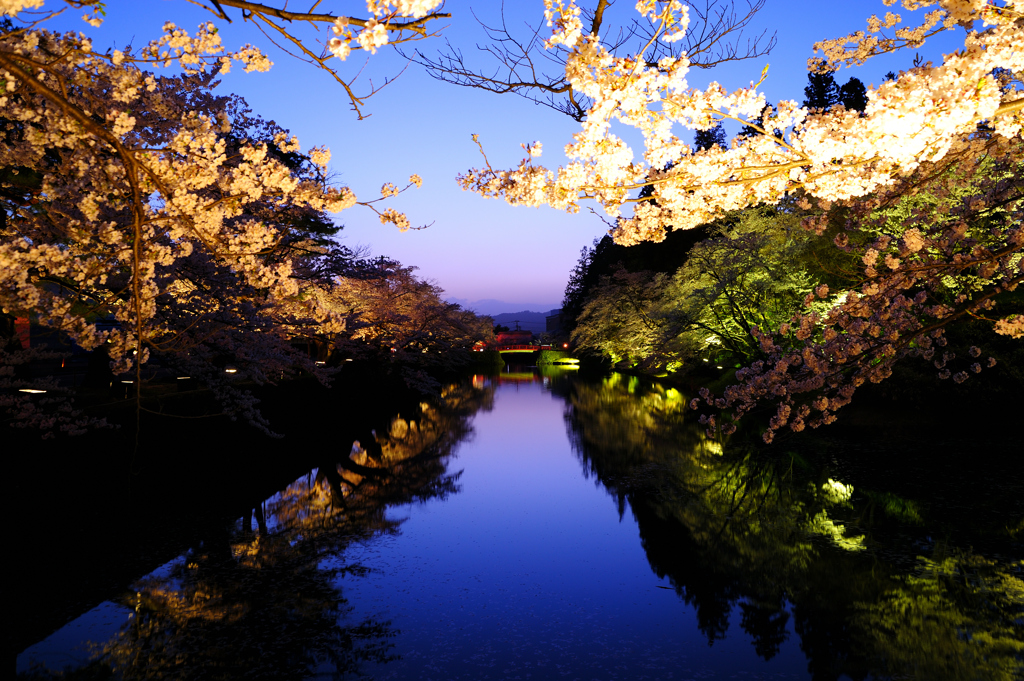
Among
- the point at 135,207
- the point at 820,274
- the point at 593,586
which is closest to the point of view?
the point at 135,207

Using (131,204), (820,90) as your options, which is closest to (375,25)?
(131,204)

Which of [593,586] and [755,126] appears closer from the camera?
[755,126]

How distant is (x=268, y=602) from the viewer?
20.2 feet

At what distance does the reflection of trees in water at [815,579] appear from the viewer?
16.4 feet

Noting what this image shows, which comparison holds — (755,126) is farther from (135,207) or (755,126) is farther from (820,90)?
(820,90)

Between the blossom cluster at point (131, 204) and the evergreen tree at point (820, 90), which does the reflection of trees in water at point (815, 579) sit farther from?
the evergreen tree at point (820, 90)

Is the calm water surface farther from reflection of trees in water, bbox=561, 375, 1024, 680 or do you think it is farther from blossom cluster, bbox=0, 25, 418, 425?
blossom cluster, bbox=0, 25, 418, 425

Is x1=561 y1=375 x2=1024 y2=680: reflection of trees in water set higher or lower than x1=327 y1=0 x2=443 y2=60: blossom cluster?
lower

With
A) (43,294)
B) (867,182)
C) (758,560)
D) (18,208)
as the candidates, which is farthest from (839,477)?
(18,208)

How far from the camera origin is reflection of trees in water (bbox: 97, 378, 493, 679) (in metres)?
4.98

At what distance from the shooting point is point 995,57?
358 centimetres

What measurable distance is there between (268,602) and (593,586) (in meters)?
3.37

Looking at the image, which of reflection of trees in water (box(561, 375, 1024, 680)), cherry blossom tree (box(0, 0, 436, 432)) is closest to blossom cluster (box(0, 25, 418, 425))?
cherry blossom tree (box(0, 0, 436, 432))

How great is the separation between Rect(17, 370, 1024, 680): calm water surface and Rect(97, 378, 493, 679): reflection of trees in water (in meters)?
0.03
